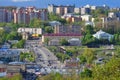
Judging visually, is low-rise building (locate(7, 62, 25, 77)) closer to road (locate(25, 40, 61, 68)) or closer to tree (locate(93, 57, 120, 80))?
road (locate(25, 40, 61, 68))

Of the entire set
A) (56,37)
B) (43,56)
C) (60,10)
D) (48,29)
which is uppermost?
(60,10)

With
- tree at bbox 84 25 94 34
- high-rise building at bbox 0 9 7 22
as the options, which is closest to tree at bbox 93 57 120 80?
tree at bbox 84 25 94 34

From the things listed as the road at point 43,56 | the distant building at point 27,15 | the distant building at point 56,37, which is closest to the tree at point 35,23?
the distant building at point 27,15

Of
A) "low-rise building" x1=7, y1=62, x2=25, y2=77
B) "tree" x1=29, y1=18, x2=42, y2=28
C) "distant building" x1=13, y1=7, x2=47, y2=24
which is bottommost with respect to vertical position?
"low-rise building" x1=7, y1=62, x2=25, y2=77

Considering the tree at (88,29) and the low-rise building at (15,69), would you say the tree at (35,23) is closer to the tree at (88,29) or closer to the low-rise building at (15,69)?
the tree at (88,29)

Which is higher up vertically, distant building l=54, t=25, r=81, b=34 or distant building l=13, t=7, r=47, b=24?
distant building l=13, t=7, r=47, b=24

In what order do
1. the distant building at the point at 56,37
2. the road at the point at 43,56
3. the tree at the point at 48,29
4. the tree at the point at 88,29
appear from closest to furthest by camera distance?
the road at the point at 43,56
the distant building at the point at 56,37
the tree at the point at 88,29
the tree at the point at 48,29

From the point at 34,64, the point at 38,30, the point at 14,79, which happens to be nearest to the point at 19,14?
the point at 38,30

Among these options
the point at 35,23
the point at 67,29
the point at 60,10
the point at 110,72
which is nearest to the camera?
the point at 110,72

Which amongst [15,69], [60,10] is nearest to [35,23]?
[60,10]

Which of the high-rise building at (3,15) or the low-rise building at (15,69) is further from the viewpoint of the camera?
the high-rise building at (3,15)

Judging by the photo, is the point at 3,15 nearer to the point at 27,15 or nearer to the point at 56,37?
the point at 27,15

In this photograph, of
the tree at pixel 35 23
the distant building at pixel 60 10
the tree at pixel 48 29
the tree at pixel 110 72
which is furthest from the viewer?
the distant building at pixel 60 10
